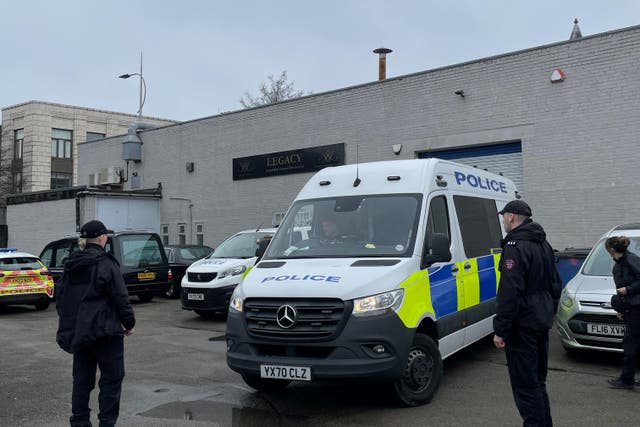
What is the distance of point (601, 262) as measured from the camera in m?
8.71

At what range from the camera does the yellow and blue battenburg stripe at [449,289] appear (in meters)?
5.92

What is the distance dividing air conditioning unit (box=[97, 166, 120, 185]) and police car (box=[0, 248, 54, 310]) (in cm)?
1255

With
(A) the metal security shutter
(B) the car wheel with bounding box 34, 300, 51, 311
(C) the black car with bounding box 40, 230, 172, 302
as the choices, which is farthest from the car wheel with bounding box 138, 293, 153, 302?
(A) the metal security shutter

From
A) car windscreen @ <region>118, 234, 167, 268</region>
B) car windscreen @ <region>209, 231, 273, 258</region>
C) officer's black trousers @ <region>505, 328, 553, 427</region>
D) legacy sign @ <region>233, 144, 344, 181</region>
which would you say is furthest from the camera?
legacy sign @ <region>233, 144, 344, 181</region>

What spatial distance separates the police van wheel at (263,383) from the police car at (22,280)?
941 centimetres

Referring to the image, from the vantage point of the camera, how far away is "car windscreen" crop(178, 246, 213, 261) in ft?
56.3

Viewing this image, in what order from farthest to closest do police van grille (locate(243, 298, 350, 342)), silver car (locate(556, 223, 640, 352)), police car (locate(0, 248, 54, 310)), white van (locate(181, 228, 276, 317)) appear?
police car (locate(0, 248, 54, 310)), white van (locate(181, 228, 276, 317)), silver car (locate(556, 223, 640, 352)), police van grille (locate(243, 298, 350, 342))

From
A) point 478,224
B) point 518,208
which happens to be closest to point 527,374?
point 518,208

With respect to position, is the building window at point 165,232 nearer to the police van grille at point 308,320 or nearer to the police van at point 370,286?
the police van at point 370,286

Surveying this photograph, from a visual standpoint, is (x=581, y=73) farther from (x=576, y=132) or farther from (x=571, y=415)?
(x=571, y=415)

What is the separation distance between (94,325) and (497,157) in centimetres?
1304

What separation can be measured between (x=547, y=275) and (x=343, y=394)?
2.74 meters

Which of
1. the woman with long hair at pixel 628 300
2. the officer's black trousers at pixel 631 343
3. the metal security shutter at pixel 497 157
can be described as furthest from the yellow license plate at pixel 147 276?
the officer's black trousers at pixel 631 343

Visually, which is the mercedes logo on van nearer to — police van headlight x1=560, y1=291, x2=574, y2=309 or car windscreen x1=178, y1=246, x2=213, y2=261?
police van headlight x1=560, y1=291, x2=574, y2=309
